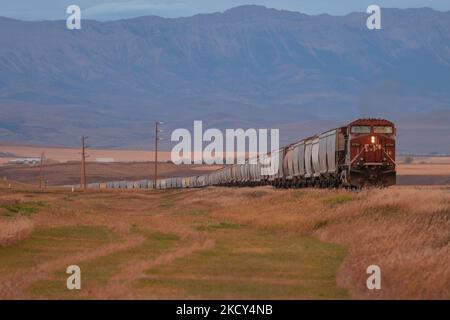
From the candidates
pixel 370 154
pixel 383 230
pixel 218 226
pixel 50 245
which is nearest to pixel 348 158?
pixel 370 154

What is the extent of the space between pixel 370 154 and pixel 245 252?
2531 cm

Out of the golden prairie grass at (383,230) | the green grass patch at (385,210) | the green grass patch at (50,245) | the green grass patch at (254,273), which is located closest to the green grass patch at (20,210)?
the green grass patch at (50,245)

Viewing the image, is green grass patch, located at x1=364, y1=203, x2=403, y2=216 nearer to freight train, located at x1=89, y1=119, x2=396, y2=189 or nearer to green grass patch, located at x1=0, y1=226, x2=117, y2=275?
green grass patch, located at x1=0, y1=226, x2=117, y2=275

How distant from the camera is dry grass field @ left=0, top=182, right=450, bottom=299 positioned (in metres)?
19.4

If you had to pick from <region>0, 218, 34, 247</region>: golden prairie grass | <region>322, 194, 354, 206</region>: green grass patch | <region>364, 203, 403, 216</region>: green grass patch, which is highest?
<region>322, 194, 354, 206</region>: green grass patch

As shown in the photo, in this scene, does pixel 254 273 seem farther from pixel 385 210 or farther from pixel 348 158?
pixel 348 158

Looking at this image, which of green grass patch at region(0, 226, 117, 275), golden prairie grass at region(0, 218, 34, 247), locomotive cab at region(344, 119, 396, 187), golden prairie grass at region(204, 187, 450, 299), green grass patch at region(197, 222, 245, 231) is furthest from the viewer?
locomotive cab at region(344, 119, 396, 187)

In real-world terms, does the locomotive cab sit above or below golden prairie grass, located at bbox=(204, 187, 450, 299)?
above

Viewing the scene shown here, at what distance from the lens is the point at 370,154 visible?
51844 mm

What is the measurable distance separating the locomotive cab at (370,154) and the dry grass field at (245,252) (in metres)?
8.63

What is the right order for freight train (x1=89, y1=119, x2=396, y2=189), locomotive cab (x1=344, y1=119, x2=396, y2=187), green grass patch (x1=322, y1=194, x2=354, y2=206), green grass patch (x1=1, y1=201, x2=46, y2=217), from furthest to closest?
1. freight train (x1=89, y1=119, x2=396, y2=189)
2. locomotive cab (x1=344, y1=119, x2=396, y2=187)
3. green grass patch (x1=322, y1=194, x2=354, y2=206)
4. green grass patch (x1=1, y1=201, x2=46, y2=217)

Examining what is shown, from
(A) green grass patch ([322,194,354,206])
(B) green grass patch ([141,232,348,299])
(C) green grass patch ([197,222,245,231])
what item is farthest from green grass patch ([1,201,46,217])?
(B) green grass patch ([141,232,348,299])

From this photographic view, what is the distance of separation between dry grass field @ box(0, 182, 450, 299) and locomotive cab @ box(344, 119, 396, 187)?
8.63m
